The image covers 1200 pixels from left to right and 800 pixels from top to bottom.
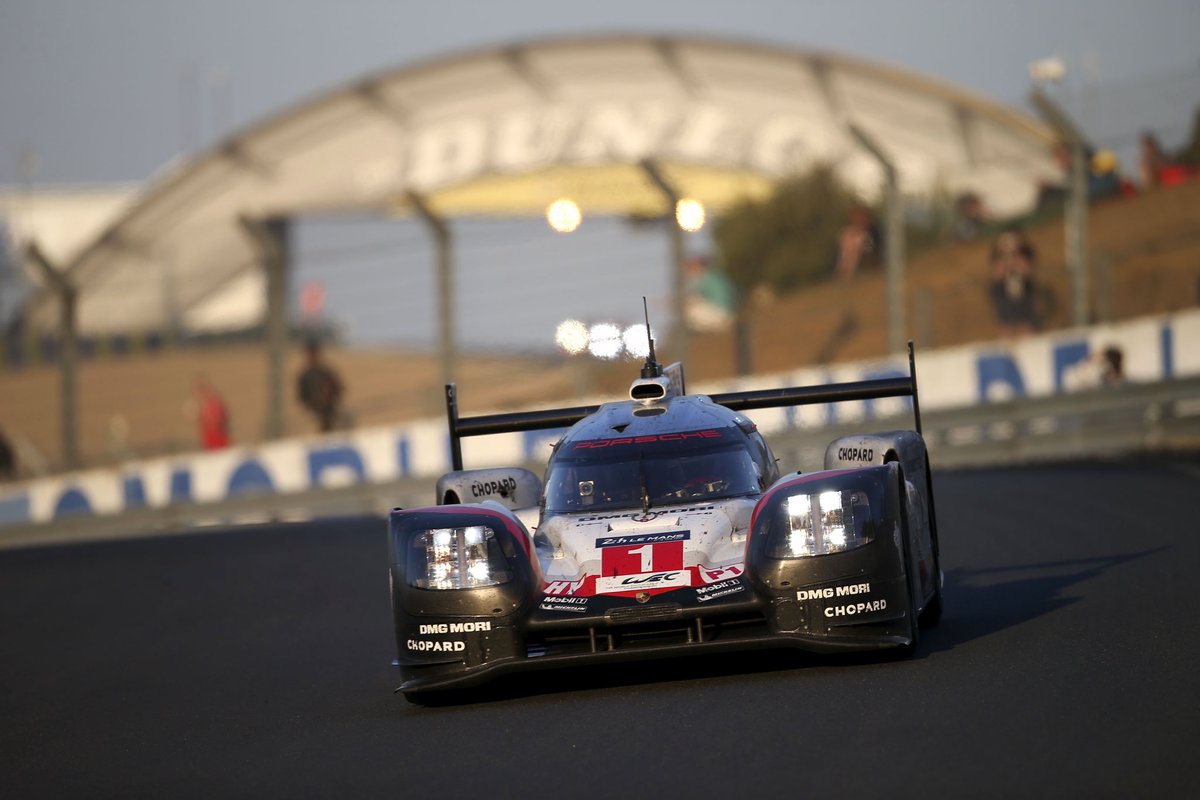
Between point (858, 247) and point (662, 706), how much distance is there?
20.1 m

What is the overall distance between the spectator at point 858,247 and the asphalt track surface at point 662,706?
13.7m

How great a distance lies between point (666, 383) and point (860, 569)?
2135mm

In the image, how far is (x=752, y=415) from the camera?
773 inches

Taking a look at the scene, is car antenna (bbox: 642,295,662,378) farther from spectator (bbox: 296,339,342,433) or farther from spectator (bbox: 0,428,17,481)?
spectator (bbox: 0,428,17,481)

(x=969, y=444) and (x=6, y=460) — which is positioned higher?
(x=6, y=460)

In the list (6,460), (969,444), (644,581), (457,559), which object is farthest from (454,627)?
(6,460)

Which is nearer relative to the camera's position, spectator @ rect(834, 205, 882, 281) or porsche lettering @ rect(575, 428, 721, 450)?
porsche lettering @ rect(575, 428, 721, 450)

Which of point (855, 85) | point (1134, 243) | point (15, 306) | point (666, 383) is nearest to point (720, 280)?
point (855, 85)

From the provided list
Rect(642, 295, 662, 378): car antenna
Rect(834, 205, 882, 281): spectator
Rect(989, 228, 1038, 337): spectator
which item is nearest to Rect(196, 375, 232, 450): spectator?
Rect(834, 205, 882, 281): spectator

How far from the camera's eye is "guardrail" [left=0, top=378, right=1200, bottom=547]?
62.3ft

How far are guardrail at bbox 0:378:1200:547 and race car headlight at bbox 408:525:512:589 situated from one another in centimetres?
1117

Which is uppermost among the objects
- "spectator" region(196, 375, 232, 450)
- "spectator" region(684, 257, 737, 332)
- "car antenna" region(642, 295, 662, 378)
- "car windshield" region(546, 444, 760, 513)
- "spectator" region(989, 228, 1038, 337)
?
"spectator" region(684, 257, 737, 332)

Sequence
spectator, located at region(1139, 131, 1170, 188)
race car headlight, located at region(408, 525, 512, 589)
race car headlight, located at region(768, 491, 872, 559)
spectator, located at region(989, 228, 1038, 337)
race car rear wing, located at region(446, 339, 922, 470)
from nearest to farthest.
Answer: race car headlight, located at region(768, 491, 872, 559), race car headlight, located at region(408, 525, 512, 589), race car rear wing, located at region(446, 339, 922, 470), spectator, located at region(989, 228, 1038, 337), spectator, located at region(1139, 131, 1170, 188)

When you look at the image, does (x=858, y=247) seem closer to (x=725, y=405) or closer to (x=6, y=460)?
(x=6, y=460)
